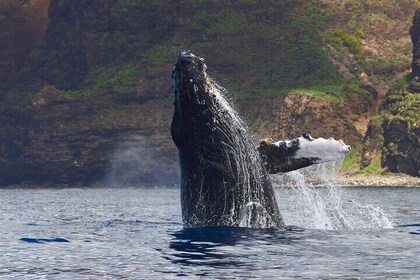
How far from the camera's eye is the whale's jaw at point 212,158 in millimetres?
20359

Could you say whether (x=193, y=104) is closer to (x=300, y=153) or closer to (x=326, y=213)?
(x=300, y=153)

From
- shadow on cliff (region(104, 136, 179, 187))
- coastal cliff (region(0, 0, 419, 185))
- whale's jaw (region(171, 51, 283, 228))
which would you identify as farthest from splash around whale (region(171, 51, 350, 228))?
shadow on cliff (region(104, 136, 179, 187))

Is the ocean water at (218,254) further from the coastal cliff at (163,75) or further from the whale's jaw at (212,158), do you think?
the coastal cliff at (163,75)

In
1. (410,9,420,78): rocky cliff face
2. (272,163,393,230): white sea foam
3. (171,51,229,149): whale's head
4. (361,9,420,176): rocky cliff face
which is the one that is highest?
(410,9,420,78): rocky cliff face

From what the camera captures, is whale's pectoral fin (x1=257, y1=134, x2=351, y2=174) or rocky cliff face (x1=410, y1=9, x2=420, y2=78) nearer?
whale's pectoral fin (x1=257, y1=134, x2=351, y2=174)

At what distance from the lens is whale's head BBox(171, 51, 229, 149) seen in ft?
66.5

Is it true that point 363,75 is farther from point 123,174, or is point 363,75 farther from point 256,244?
point 256,244

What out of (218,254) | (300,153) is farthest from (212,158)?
(218,254)

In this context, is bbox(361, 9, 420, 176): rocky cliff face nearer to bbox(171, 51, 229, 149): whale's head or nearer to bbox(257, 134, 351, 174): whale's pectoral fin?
bbox(257, 134, 351, 174): whale's pectoral fin

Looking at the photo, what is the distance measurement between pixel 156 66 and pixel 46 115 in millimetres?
21212

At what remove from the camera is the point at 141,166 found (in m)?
168

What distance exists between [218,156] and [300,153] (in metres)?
1.70

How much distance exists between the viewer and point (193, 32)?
610 ft

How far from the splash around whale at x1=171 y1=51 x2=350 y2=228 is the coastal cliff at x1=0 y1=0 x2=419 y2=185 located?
13451 cm
